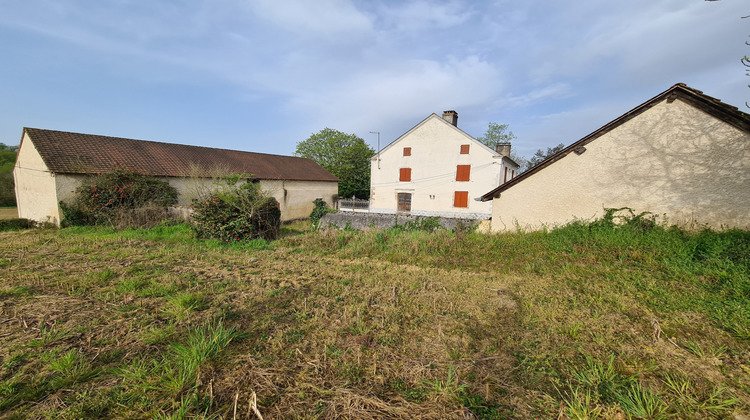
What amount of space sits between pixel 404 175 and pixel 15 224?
22.0m

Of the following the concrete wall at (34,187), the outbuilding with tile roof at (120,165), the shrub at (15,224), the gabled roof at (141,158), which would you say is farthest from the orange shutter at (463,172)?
the shrub at (15,224)

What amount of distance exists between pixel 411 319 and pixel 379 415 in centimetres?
191

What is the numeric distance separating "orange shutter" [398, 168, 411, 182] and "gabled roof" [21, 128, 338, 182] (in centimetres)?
785

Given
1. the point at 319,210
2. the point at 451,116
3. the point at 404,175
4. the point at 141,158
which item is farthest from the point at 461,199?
the point at 141,158

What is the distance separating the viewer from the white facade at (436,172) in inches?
813

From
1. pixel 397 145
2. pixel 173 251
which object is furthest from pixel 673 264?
pixel 397 145

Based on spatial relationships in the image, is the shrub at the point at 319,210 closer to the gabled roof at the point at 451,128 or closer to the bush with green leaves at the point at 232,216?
the gabled roof at the point at 451,128

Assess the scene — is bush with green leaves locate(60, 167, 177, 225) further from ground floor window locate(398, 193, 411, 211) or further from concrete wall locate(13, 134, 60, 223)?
ground floor window locate(398, 193, 411, 211)

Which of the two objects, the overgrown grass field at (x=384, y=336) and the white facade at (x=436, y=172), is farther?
the white facade at (x=436, y=172)

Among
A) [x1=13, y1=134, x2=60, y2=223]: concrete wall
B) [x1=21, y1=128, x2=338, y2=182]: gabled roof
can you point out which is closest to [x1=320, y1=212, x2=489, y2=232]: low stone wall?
[x1=21, y1=128, x2=338, y2=182]: gabled roof

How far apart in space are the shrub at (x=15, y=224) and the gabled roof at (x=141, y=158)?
3.13 meters

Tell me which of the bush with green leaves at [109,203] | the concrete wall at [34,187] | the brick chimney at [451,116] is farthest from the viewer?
the brick chimney at [451,116]

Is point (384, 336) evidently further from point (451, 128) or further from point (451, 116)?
point (451, 116)

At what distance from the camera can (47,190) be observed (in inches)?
500
